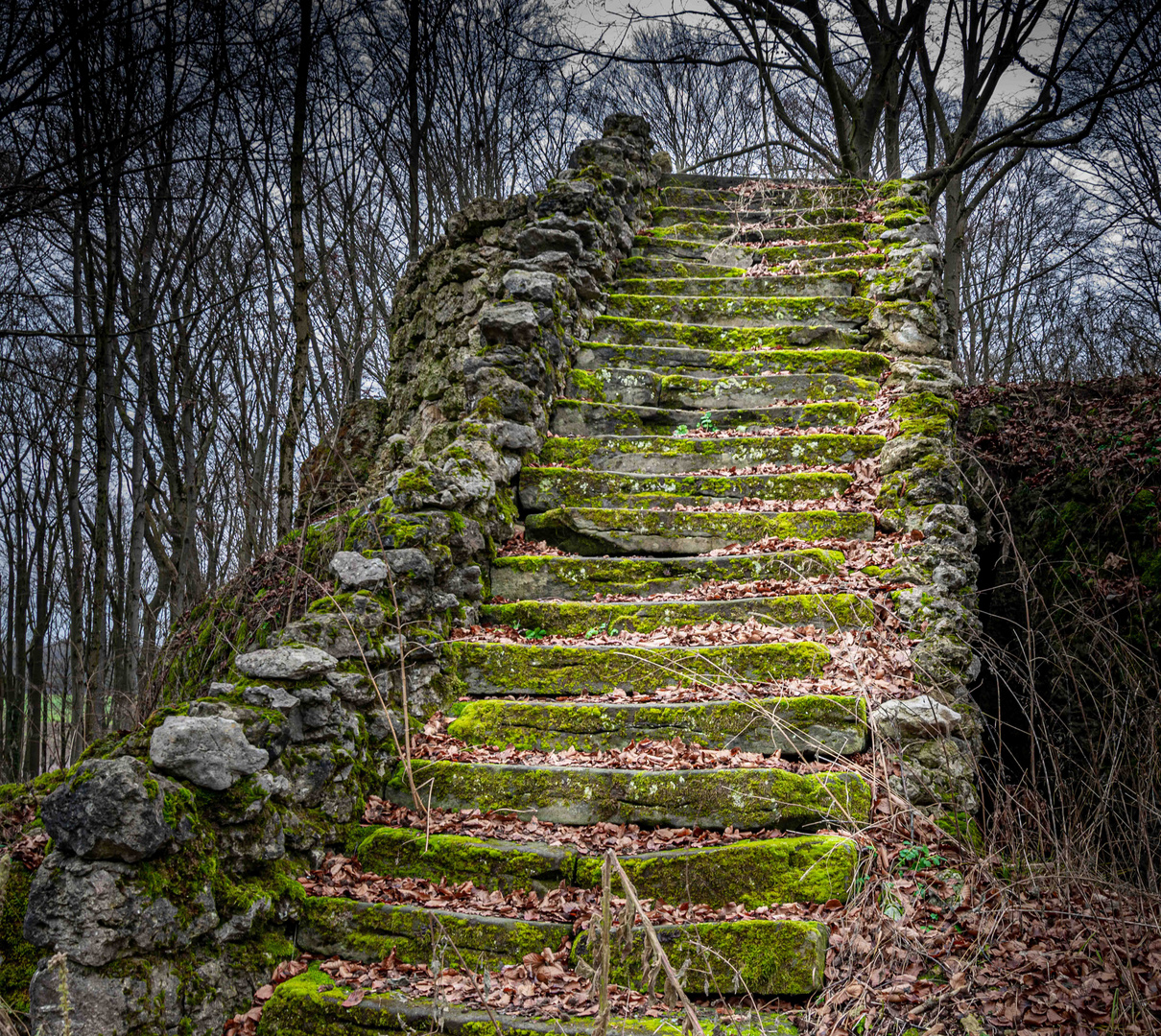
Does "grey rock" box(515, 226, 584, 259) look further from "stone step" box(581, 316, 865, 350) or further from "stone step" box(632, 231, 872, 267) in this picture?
"stone step" box(632, 231, 872, 267)

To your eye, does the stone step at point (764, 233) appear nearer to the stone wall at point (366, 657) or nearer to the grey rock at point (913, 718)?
the stone wall at point (366, 657)

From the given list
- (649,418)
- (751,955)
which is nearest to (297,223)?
(649,418)

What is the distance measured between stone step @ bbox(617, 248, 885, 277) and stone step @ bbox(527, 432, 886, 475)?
302cm

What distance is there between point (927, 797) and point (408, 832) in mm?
2240

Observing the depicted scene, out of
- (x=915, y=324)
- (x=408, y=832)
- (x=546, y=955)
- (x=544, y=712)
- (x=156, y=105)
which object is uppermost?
(x=156, y=105)

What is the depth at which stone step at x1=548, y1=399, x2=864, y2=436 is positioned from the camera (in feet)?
20.6

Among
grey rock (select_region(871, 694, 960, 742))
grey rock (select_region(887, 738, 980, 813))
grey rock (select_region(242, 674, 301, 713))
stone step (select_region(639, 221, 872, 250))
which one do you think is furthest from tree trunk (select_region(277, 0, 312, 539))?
grey rock (select_region(887, 738, 980, 813))

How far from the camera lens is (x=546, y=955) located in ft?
9.40

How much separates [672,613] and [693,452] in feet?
5.85

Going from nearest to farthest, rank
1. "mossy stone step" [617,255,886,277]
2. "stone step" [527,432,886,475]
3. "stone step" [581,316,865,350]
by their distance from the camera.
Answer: "stone step" [527,432,886,475], "stone step" [581,316,865,350], "mossy stone step" [617,255,886,277]

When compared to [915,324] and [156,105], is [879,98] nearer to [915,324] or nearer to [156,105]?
[915,324]

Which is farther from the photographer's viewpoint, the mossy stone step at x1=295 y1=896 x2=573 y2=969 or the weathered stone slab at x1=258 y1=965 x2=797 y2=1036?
the mossy stone step at x1=295 y1=896 x2=573 y2=969

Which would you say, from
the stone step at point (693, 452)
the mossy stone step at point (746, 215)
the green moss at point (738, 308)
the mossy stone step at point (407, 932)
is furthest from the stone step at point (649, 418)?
the mossy stone step at point (407, 932)

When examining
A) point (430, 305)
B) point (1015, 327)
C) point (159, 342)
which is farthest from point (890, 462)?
point (1015, 327)
